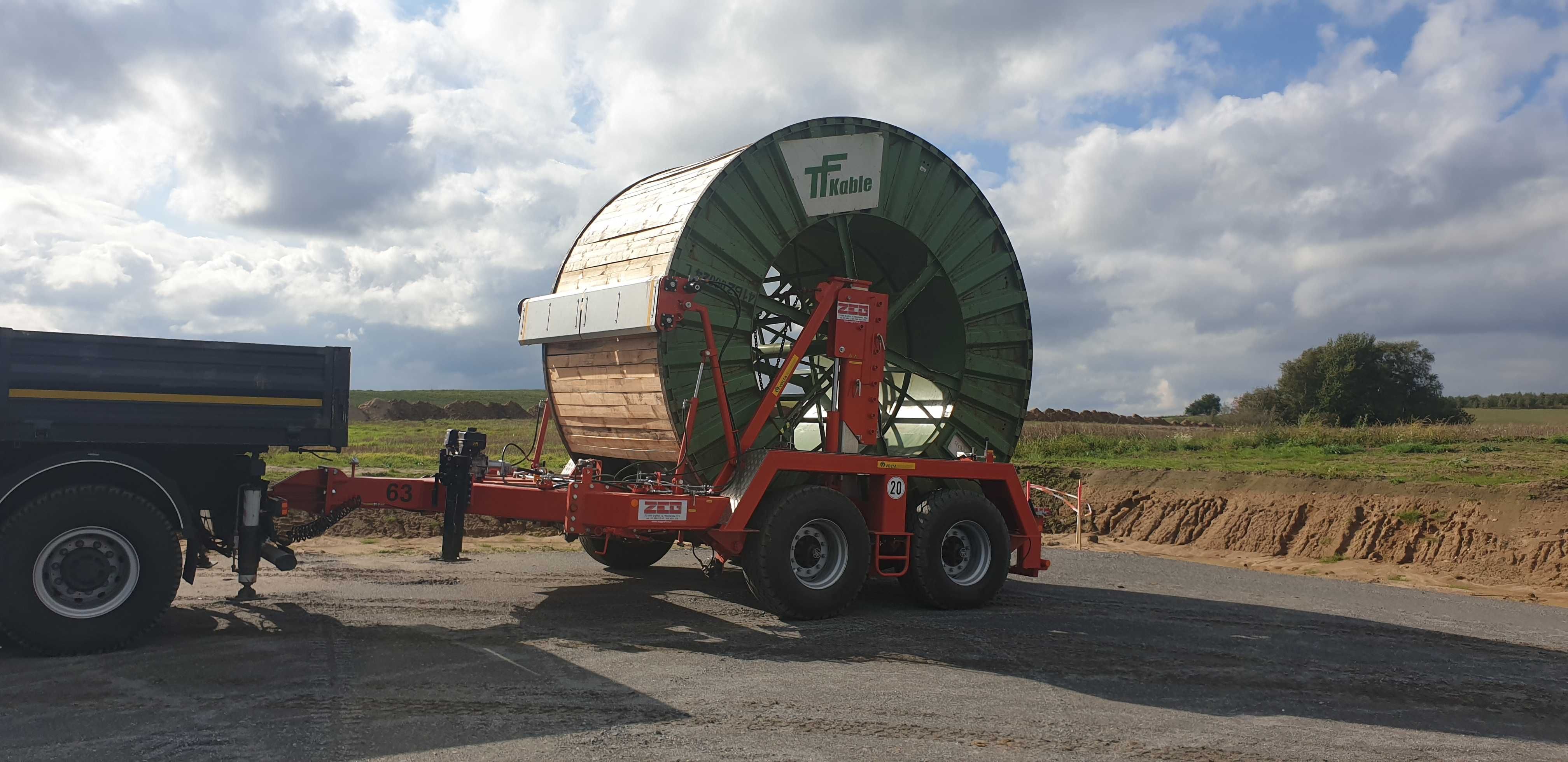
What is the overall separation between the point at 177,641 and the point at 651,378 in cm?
424

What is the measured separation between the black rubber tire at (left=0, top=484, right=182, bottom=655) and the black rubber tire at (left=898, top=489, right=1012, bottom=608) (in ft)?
20.8

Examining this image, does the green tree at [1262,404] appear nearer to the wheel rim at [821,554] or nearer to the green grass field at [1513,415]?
the green grass field at [1513,415]

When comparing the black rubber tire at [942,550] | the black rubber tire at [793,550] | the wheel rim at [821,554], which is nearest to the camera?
the black rubber tire at [793,550]

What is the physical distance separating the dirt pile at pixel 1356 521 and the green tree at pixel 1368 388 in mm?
36116

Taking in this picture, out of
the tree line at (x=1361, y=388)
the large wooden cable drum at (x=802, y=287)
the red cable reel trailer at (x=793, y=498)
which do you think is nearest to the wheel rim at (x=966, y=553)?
the red cable reel trailer at (x=793, y=498)

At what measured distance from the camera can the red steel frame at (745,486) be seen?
8.94 metres

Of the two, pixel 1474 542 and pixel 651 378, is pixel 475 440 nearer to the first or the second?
pixel 651 378

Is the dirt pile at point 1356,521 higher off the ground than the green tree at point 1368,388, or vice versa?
the green tree at point 1368,388

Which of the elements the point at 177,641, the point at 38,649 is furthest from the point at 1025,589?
the point at 38,649

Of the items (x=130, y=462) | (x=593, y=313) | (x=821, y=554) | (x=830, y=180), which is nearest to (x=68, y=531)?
(x=130, y=462)

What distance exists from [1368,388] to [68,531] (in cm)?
5951

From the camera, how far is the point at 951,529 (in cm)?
1079

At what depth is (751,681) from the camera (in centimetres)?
708

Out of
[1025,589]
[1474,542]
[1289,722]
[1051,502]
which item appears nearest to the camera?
[1289,722]
